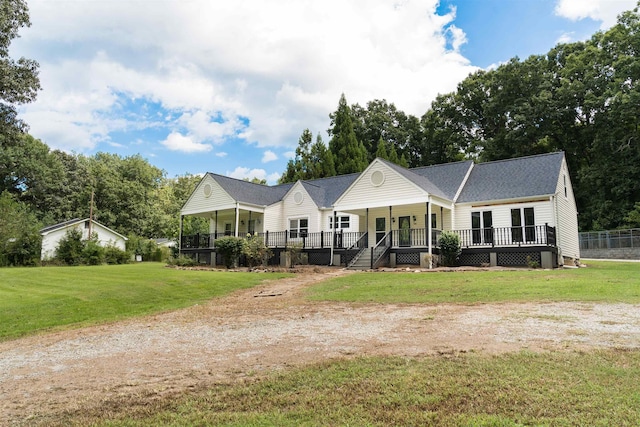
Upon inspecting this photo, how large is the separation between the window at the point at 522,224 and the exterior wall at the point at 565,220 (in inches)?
46.0

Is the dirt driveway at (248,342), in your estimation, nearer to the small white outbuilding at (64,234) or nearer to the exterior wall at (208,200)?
the exterior wall at (208,200)

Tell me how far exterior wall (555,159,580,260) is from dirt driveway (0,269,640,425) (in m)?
13.8

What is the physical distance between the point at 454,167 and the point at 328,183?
9.08 m

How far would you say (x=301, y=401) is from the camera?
13.9 feet

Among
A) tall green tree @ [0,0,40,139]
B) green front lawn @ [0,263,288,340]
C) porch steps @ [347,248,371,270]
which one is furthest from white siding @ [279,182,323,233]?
tall green tree @ [0,0,40,139]

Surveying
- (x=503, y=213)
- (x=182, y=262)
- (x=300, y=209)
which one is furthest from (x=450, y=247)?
(x=182, y=262)

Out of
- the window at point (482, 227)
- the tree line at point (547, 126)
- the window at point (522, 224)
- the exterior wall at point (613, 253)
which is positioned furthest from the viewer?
the tree line at point (547, 126)

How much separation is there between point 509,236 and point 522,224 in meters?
1.02

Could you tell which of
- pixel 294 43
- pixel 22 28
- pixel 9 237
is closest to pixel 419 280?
pixel 294 43

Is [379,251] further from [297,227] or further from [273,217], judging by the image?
[273,217]

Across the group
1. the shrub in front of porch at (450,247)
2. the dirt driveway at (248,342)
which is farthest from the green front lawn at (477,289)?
the shrub in front of porch at (450,247)

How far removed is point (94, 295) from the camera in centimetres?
1296

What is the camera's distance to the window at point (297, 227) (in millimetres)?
28034

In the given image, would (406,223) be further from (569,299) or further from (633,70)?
(633,70)
